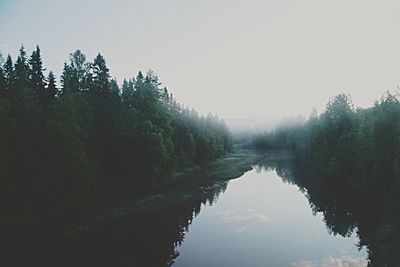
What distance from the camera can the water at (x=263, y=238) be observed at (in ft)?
74.5

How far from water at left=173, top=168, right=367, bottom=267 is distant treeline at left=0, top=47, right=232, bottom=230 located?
49.3 feet

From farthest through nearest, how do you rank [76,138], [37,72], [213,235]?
[37,72] < [76,138] < [213,235]

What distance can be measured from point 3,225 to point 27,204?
10.8 ft

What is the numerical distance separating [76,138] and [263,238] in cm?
2439

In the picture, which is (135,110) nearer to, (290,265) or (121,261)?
(121,261)

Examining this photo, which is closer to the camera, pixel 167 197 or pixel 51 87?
pixel 167 197

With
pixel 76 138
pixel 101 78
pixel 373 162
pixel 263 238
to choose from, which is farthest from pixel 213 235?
pixel 101 78

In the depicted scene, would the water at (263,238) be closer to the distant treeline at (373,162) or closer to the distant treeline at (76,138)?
the distant treeline at (373,162)

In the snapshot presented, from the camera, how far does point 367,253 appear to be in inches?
915

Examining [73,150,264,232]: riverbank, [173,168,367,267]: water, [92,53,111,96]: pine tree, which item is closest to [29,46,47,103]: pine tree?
[92,53,111,96]: pine tree

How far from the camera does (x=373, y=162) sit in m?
45.4

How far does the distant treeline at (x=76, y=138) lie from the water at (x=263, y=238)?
15.0 meters

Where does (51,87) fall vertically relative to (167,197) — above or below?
above

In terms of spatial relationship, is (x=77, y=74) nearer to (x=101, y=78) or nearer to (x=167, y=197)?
(x=101, y=78)
